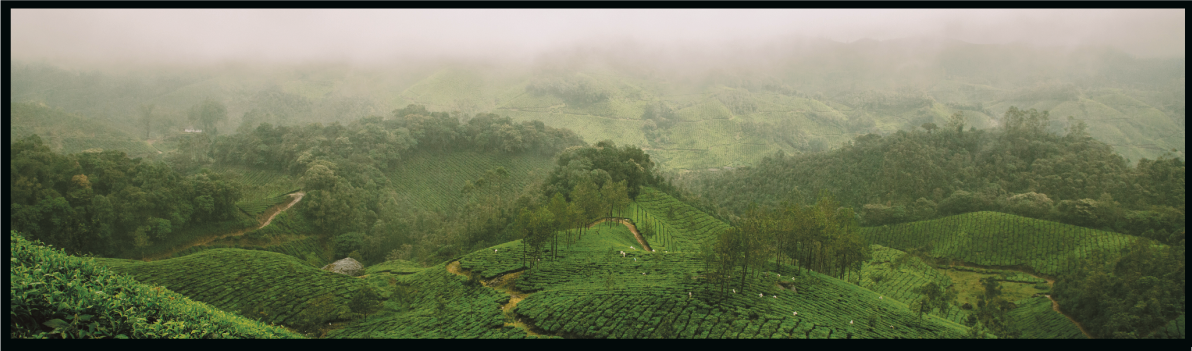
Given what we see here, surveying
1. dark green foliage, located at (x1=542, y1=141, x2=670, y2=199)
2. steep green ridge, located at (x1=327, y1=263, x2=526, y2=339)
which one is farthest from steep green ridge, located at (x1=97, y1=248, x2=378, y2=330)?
dark green foliage, located at (x1=542, y1=141, x2=670, y2=199)

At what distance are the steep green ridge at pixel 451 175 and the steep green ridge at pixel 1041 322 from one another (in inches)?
1513

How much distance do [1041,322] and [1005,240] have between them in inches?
730

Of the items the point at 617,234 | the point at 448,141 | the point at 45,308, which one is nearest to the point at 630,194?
the point at 617,234

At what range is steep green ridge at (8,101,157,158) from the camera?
1607 inches

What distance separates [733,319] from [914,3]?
9332mm

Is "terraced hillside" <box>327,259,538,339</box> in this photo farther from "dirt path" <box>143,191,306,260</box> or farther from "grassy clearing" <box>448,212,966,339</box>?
"dirt path" <box>143,191,306,260</box>

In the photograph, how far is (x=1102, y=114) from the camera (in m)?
105

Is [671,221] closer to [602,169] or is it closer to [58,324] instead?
[602,169]

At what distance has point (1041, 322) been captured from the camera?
88.2 feet

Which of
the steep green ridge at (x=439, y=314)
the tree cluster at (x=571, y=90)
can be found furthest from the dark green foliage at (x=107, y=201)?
the tree cluster at (x=571, y=90)

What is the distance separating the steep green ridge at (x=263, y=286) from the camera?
1741cm

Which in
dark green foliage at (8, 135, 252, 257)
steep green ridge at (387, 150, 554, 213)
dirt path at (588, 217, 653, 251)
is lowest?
steep green ridge at (387, 150, 554, 213)

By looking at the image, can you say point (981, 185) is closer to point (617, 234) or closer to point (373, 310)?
point (617, 234)

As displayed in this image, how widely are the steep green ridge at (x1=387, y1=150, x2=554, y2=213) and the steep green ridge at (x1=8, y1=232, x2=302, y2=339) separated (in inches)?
1493
